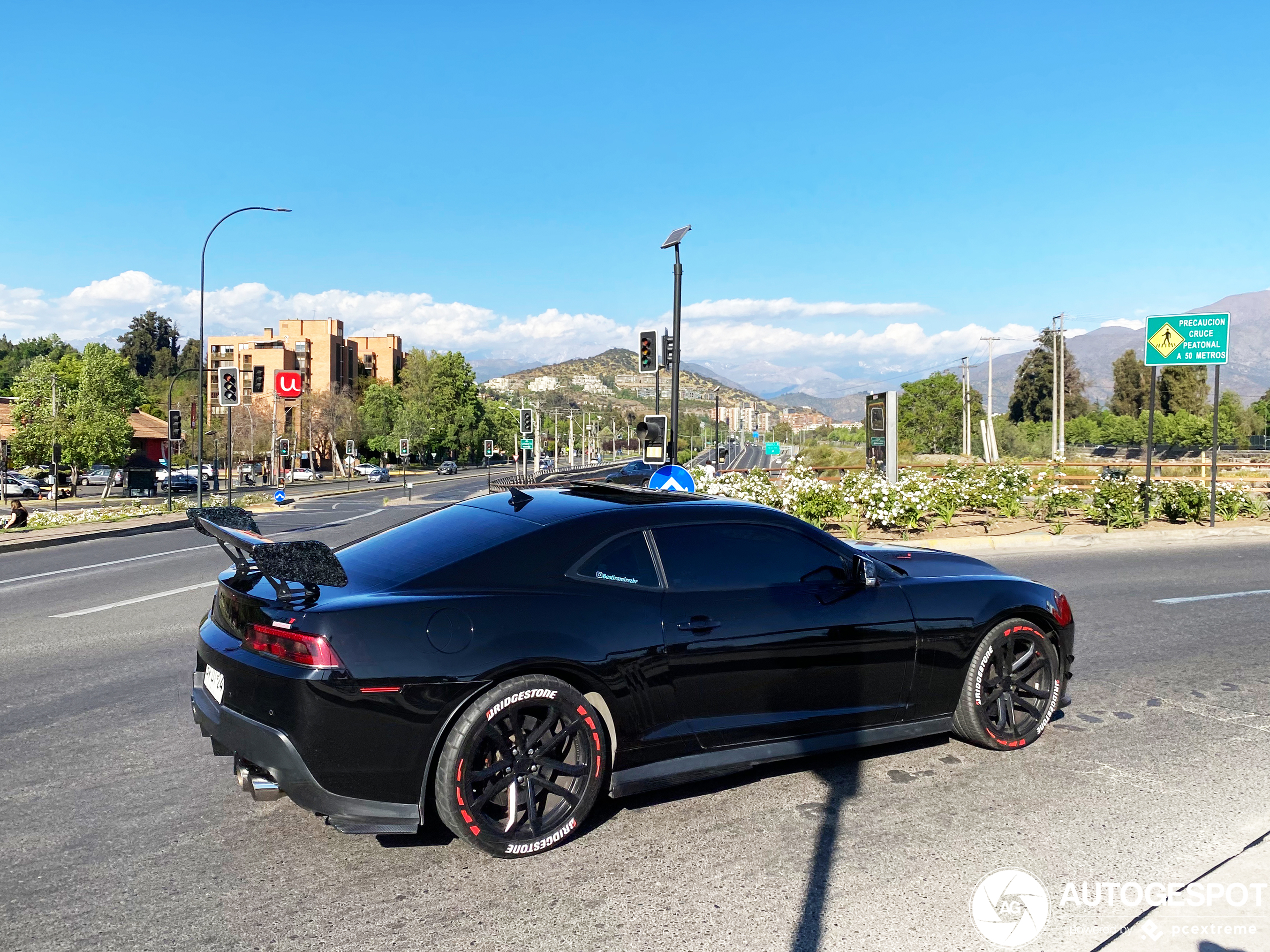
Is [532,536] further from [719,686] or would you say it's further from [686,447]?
[686,447]

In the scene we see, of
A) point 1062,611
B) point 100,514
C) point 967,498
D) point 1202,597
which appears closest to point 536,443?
point 100,514

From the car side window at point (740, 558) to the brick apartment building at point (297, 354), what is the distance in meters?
95.6

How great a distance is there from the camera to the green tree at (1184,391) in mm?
91188

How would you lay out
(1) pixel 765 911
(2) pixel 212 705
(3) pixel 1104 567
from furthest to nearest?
1. (3) pixel 1104 567
2. (2) pixel 212 705
3. (1) pixel 765 911

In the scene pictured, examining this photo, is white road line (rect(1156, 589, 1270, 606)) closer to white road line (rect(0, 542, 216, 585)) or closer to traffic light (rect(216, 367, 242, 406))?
white road line (rect(0, 542, 216, 585))

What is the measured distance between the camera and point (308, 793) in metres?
3.51

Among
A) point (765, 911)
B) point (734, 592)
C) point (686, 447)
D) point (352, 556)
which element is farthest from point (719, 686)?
point (686, 447)

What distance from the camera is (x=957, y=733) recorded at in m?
5.05

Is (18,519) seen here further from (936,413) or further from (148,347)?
(148,347)

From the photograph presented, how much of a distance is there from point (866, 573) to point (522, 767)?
191cm

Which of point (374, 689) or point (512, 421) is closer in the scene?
point (374, 689)

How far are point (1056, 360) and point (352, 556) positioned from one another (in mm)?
66581

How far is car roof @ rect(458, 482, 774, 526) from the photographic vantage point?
4.44 metres

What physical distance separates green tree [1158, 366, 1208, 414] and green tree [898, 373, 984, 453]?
1736cm
